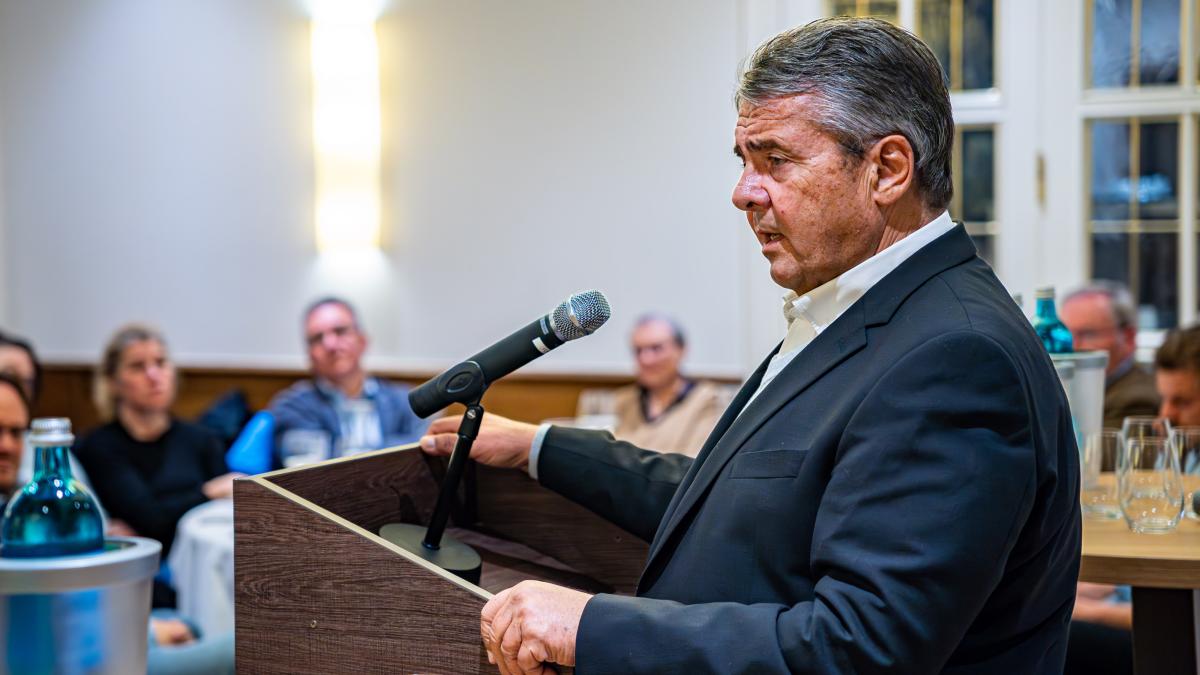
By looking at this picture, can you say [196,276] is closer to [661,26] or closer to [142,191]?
[142,191]

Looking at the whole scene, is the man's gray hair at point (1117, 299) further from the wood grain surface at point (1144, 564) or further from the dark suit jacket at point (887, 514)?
the dark suit jacket at point (887, 514)

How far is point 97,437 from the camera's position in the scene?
160 inches

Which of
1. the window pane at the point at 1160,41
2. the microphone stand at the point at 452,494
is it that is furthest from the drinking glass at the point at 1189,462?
the window pane at the point at 1160,41

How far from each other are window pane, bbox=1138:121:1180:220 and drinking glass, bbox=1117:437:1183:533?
3.08 metres

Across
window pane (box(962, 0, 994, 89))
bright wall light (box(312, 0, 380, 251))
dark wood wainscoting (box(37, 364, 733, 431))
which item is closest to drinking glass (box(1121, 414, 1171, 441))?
window pane (box(962, 0, 994, 89))

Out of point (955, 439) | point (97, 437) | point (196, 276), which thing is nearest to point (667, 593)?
point (955, 439)

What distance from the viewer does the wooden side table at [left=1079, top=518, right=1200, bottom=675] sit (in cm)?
160

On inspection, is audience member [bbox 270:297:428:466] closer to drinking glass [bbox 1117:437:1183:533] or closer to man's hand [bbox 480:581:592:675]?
drinking glass [bbox 1117:437:1183:533]

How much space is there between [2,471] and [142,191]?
331 cm

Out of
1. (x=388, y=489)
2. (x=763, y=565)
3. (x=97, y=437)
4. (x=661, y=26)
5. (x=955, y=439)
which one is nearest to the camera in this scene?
(x=955, y=439)

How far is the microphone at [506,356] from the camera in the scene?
145 centimetres

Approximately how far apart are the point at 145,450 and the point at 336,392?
72 centimetres

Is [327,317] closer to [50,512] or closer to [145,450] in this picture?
[145,450]

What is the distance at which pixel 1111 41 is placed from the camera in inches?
180
